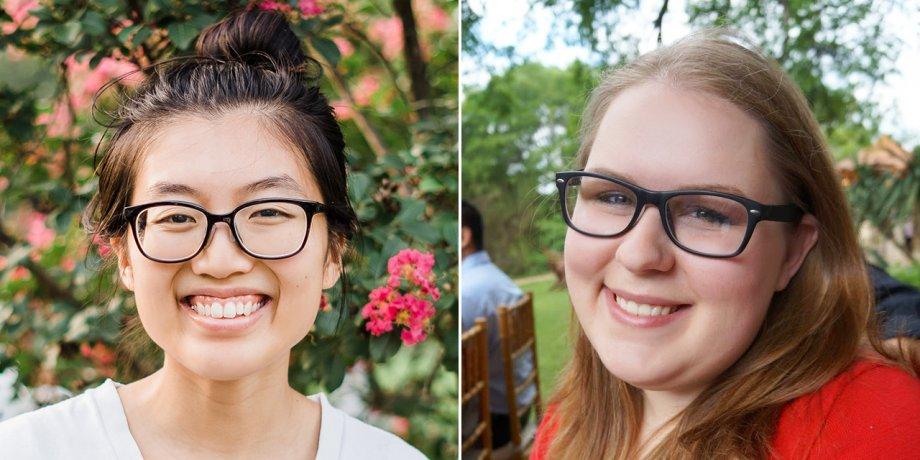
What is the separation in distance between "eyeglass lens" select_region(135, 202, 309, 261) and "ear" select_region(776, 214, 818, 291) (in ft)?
2.30

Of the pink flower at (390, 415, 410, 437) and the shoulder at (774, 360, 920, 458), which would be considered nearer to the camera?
the shoulder at (774, 360, 920, 458)

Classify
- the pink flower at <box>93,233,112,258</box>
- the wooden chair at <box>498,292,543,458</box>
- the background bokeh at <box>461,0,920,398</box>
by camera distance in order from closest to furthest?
the pink flower at <box>93,233,112,258</box>
the background bokeh at <box>461,0,920,398</box>
the wooden chair at <box>498,292,543,458</box>

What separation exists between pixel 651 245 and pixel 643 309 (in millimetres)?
90

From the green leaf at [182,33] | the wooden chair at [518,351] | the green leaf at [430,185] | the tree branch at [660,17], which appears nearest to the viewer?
the green leaf at [182,33]

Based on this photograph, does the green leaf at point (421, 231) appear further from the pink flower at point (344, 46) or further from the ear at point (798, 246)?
the ear at point (798, 246)

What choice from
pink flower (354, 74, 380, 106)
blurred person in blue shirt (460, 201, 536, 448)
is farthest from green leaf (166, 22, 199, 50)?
blurred person in blue shirt (460, 201, 536, 448)

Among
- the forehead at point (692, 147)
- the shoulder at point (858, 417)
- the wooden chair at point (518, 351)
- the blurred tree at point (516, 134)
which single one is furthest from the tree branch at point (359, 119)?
the shoulder at point (858, 417)

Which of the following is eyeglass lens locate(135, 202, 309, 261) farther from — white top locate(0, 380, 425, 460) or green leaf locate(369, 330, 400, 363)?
green leaf locate(369, 330, 400, 363)

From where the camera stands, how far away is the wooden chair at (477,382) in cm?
274

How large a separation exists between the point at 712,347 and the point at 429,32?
4.37 feet

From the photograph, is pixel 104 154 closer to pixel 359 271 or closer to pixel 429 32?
pixel 359 271

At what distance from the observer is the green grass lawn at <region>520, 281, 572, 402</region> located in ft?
9.81

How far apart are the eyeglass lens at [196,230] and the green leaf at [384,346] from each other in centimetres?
62

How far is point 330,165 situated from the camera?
4.90 feet
